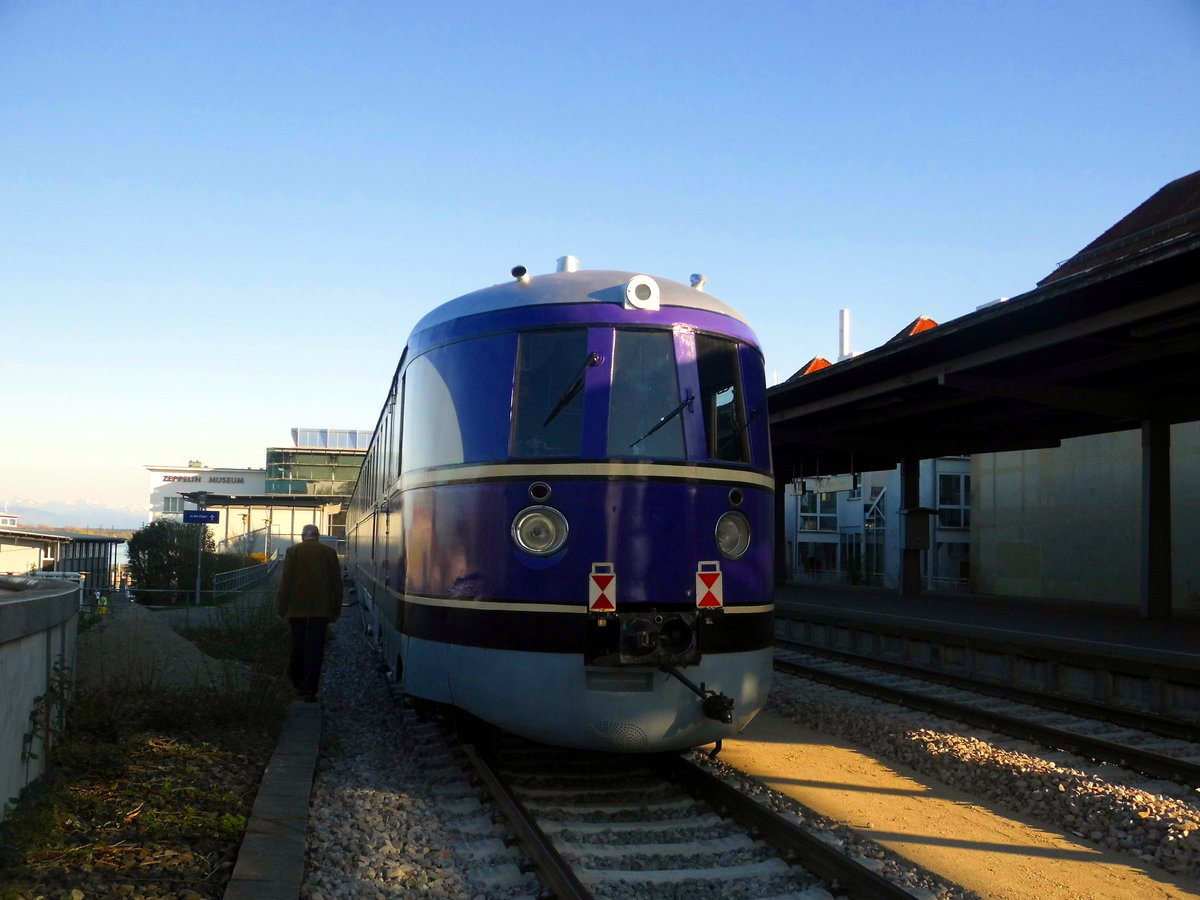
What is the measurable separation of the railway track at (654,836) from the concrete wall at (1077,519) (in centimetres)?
2218

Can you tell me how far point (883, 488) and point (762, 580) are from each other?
37815mm

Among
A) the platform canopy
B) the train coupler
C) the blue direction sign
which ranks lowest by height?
the train coupler

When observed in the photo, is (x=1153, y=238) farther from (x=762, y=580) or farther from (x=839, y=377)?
(x=762, y=580)

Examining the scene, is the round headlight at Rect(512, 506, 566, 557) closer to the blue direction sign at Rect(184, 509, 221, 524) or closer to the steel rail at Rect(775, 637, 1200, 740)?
the steel rail at Rect(775, 637, 1200, 740)

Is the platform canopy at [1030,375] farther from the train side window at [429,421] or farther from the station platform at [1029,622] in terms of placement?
the train side window at [429,421]

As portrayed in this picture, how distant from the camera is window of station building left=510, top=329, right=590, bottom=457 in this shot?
6.17 m

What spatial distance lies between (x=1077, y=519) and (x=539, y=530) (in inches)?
1054

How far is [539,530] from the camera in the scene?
5.99 meters

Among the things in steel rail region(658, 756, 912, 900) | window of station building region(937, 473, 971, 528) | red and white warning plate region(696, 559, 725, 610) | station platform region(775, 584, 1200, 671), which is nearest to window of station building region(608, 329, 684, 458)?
red and white warning plate region(696, 559, 725, 610)

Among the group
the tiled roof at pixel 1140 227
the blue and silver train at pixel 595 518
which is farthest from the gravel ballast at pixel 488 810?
the tiled roof at pixel 1140 227

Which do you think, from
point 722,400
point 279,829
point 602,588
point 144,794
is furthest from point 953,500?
point 279,829

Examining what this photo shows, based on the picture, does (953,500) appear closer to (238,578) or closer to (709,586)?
(238,578)

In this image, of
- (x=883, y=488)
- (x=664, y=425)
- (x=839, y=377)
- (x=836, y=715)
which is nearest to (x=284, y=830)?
(x=664, y=425)

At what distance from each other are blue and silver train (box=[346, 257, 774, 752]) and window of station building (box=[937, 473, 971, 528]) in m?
36.2
